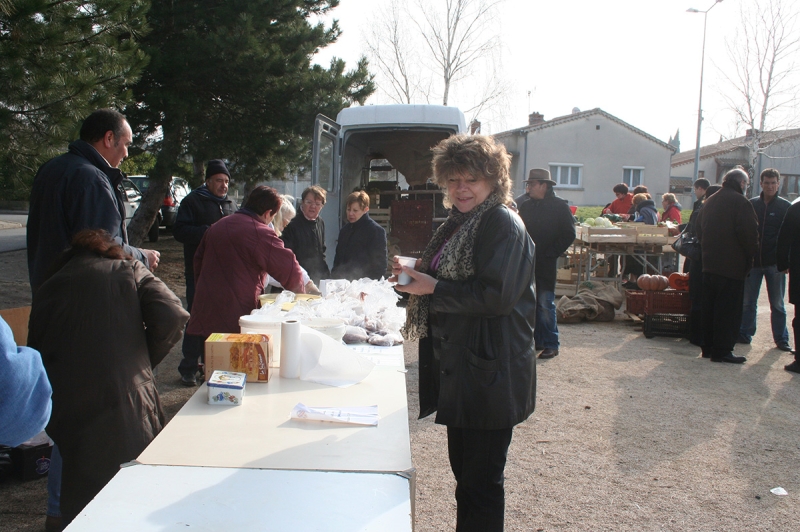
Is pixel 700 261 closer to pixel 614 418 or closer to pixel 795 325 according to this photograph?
pixel 795 325

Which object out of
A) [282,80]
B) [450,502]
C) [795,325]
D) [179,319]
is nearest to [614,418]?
[450,502]

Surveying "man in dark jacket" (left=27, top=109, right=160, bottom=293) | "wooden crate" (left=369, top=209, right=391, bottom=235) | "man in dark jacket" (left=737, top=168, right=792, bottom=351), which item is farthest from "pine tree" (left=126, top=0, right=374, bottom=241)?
"man in dark jacket" (left=737, top=168, right=792, bottom=351)

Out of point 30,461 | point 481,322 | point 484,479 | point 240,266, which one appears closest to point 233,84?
point 240,266

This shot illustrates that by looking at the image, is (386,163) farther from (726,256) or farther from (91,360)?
(91,360)

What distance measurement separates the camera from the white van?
25.6 ft

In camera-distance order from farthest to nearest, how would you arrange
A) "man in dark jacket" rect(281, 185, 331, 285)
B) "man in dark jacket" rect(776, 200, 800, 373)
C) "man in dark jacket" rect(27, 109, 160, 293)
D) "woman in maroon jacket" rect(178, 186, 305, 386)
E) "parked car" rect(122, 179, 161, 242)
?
"parked car" rect(122, 179, 161, 242) < "man in dark jacket" rect(776, 200, 800, 373) < "man in dark jacket" rect(281, 185, 331, 285) < "woman in maroon jacket" rect(178, 186, 305, 386) < "man in dark jacket" rect(27, 109, 160, 293)

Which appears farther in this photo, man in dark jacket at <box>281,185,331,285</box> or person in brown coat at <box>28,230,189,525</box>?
man in dark jacket at <box>281,185,331,285</box>

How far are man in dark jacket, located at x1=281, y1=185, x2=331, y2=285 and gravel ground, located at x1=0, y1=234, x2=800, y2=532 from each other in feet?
4.55

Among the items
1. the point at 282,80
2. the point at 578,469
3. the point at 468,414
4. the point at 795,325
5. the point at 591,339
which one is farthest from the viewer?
the point at 282,80

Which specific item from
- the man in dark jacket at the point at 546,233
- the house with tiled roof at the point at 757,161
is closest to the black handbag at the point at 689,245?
the man in dark jacket at the point at 546,233

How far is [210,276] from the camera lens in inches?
A: 150

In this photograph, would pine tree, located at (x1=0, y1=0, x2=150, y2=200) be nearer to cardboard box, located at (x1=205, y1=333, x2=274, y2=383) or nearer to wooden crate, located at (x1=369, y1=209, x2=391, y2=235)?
cardboard box, located at (x1=205, y1=333, x2=274, y2=383)

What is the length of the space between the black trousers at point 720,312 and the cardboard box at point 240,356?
16.4 feet

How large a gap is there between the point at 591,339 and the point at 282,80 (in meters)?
5.75
